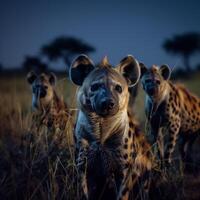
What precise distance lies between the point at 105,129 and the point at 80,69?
0.46 metres

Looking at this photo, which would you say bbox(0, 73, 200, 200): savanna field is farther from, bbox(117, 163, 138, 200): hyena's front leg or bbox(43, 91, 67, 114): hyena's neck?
bbox(43, 91, 67, 114): hyena's neck

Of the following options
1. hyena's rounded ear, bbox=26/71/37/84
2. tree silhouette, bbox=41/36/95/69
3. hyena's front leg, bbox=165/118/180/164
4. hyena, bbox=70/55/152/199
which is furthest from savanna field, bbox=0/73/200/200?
tree silhouette, bbox=41/36/95/69

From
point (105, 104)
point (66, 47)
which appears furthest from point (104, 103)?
point (66, 47)

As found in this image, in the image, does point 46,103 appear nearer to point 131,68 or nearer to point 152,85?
point 152,85

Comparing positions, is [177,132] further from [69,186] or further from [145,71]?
[69,186]

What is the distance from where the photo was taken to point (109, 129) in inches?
137

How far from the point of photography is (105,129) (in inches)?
137

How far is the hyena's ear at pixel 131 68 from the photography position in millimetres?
3602

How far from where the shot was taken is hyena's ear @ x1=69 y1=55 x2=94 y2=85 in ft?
11.6

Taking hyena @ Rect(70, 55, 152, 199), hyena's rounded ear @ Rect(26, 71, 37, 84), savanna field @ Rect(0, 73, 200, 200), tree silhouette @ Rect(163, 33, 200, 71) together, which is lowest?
savanna field @ Rect(0, 73, 200, 200)

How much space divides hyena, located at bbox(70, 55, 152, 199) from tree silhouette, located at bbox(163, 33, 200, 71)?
21544mm

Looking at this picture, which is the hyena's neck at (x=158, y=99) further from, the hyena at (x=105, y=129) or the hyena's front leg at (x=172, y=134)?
the hyena at (x=105, y=129)

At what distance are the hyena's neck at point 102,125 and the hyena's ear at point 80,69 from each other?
0.81 feet

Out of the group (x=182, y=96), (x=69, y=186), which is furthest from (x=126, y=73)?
(x=182, y=96)
